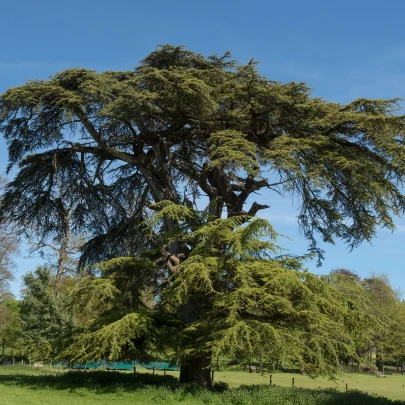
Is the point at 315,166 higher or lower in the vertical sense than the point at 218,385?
higher

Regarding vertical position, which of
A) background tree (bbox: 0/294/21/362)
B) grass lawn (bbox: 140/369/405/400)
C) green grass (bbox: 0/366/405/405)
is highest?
background tree (bbox: 0/294/21/362)

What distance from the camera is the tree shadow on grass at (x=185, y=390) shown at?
43.9ft

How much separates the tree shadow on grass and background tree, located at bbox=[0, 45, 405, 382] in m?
1.63

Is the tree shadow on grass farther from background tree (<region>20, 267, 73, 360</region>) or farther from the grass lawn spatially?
background tree (<region>20, 267, 73, 360</region>)

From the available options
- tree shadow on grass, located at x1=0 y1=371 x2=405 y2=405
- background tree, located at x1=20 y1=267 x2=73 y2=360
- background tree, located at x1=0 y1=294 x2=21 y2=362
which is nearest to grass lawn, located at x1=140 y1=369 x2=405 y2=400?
tree shadow on grass, located at x1=0 y1=371 x2=405 y2=405

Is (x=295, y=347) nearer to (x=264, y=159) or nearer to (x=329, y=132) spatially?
(x=264, y=159)

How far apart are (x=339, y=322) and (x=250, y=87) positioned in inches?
319

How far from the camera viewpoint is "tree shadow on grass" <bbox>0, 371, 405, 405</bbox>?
13395 mm

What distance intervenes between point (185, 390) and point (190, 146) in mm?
10134

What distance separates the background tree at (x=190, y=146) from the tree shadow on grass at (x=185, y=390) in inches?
64.3

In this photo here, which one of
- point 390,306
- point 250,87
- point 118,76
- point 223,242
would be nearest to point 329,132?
point 250,87

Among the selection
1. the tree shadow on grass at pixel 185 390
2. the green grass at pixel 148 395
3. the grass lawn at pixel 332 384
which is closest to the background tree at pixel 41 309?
the grass lawn at pixel 332 384

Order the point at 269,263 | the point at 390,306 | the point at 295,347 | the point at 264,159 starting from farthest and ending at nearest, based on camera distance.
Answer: the point at 390,306 < the point at 264,159 < the point at 269,263 < the point at 295,347

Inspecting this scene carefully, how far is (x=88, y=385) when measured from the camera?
A: 51.1ft
